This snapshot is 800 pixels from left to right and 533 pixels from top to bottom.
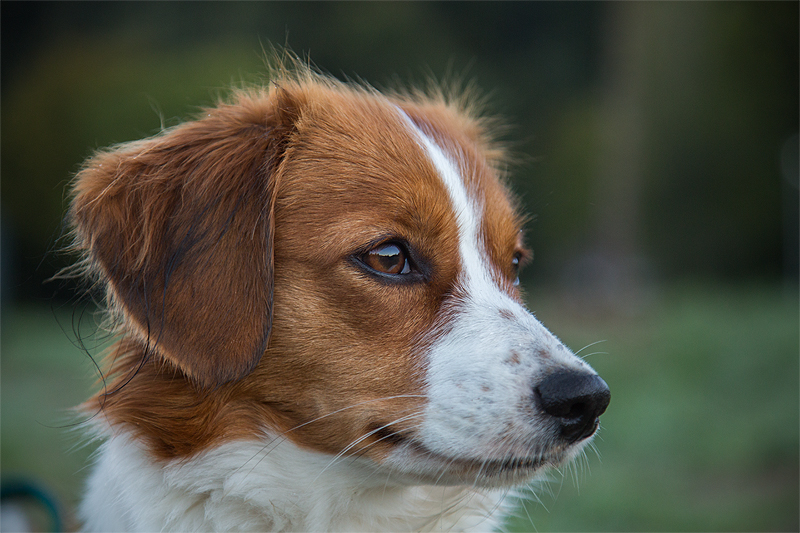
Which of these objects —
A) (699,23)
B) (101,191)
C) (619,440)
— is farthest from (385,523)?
(699,23)

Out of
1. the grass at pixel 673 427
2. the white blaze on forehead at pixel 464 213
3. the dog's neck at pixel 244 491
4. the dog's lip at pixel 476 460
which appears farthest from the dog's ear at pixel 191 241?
the grass at pixel 673 427

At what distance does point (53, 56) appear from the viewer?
14086mm

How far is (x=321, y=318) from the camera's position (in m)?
2.22

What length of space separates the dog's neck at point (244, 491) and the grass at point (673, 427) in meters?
0.52

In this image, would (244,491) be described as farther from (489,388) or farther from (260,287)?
(489,388)

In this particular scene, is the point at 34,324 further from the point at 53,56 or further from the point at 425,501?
the point at 425,501

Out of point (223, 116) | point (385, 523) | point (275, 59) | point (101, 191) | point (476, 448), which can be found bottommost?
point (385, 523)

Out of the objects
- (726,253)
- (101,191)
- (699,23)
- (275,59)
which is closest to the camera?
(101,191)

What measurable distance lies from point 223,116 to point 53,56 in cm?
1390

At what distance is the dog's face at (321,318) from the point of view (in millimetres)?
2100

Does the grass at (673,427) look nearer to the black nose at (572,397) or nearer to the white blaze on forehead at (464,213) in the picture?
the black nose at (572,397)

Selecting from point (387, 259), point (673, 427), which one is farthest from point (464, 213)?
point (673, 427)

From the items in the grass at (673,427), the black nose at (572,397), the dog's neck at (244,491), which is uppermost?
the black nose at (572,397)

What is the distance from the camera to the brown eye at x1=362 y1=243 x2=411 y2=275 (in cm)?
228
